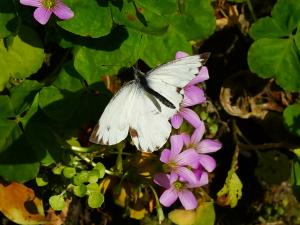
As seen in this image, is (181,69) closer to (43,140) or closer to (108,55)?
(108,55)

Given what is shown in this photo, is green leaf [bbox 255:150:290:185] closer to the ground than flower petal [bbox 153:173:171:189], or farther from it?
closer to the ground

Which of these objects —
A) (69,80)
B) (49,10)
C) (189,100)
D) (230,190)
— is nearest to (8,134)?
(69,80)

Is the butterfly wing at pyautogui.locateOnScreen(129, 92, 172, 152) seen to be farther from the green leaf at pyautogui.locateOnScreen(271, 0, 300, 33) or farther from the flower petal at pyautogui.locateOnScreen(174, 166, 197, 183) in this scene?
the green leaf at pyautogui.locateOnScreen(271, 0, 300, 33)

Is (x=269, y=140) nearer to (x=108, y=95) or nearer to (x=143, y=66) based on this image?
(x=143, y=66)

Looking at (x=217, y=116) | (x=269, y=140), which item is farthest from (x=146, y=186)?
(x=269, y=140)

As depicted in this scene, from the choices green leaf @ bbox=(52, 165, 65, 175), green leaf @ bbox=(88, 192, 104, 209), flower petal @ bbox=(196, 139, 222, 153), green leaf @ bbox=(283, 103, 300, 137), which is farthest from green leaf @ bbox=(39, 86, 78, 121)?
green leaf @ bbox=(283, 103, 300, 137)

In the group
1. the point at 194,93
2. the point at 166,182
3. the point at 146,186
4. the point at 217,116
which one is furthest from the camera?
the point at 217,116

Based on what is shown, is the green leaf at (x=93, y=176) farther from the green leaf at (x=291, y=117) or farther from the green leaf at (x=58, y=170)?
the green leaf at (x=291, y=117)
